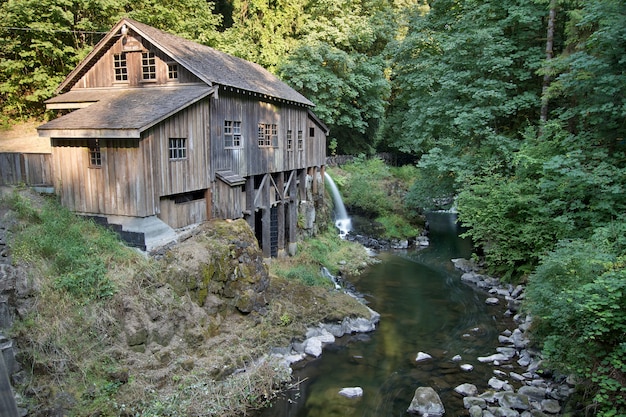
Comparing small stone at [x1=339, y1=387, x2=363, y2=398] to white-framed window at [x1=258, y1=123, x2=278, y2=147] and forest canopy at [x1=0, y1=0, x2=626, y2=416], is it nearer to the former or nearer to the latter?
forest canopy at [x1=0, y1=0, x2=626, y2=416]

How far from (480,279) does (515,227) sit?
3.02m

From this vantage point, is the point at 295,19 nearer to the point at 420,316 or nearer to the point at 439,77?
the point at 439,77

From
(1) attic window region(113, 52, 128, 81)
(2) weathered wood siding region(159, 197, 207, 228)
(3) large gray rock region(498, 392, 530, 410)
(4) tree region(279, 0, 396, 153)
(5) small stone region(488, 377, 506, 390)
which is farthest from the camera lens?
(4) tree region(279, 0, 396, 153)

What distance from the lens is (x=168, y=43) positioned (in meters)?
14.3

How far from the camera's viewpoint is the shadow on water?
10.4m

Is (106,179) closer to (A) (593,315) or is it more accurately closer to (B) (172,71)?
(B) (172,71)

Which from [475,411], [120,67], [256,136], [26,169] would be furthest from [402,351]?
[120,67]

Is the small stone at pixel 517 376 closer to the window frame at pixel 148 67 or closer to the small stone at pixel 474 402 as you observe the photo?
the small stone at pixel 474 402

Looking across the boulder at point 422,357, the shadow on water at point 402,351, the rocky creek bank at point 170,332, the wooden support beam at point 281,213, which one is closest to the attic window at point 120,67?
the rocky creek bank at point 170,332

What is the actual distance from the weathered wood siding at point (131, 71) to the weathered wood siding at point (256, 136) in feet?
5.39

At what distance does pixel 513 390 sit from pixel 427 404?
2264mm

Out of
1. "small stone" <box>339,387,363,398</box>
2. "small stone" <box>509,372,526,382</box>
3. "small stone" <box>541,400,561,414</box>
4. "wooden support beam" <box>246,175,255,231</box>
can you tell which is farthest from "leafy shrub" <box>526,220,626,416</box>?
"wooden support beam" <box>246,175,255,231</box>

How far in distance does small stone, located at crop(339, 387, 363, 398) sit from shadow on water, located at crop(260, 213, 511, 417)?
0.44 feet

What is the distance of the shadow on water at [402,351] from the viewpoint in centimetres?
1041
